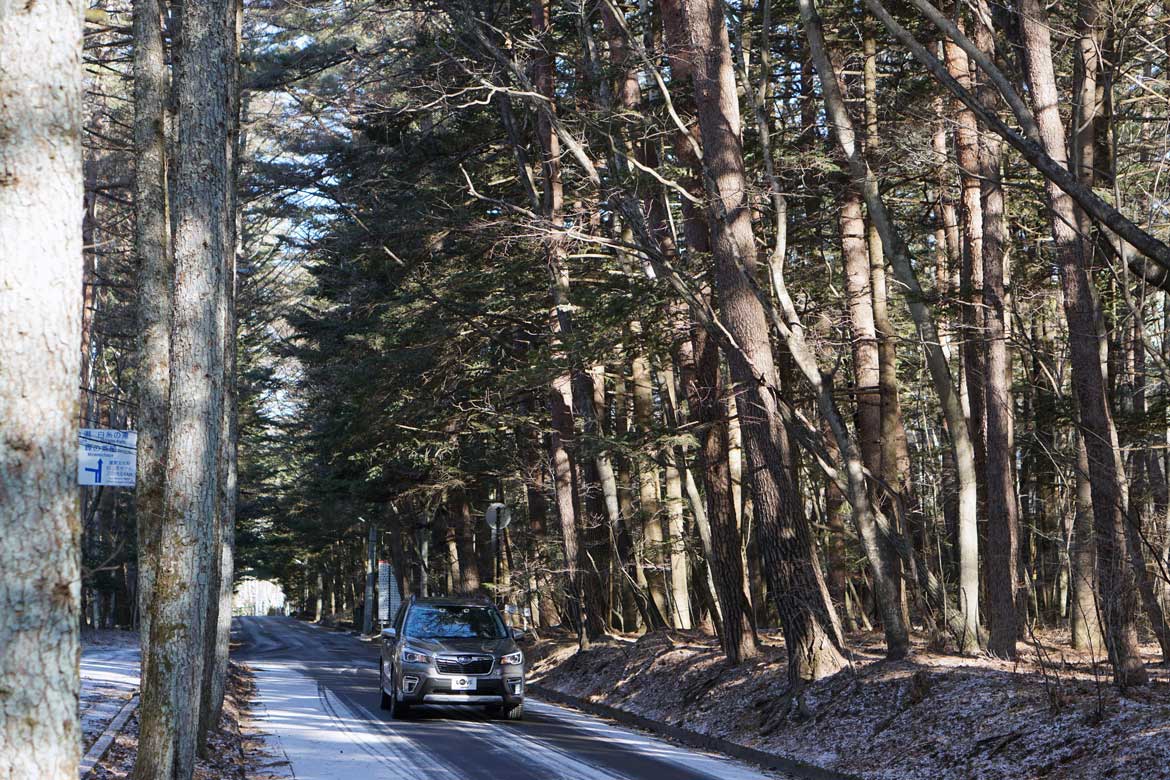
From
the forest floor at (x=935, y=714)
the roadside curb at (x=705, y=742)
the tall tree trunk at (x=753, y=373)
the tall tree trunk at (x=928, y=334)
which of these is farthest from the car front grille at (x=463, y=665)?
the tall tree trunk at (x=928, y=334)

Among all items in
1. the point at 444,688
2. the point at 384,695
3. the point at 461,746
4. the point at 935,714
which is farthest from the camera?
the point at 384,695

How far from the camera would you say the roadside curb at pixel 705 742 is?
11.9 m

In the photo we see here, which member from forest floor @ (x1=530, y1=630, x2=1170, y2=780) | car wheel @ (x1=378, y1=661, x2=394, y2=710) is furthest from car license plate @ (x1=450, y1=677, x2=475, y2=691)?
forest floor @ (x1=530, y1=630, x2=1170, y2=780)

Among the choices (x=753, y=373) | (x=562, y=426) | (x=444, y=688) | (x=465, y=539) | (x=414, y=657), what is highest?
(x=562, y=426)

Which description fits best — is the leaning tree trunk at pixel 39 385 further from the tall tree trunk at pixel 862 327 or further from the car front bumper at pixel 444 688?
the tall tree trunk at pixel 862 327

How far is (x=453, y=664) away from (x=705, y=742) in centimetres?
421

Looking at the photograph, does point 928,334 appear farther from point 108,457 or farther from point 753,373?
point 108,457

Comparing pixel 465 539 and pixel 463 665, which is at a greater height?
pixel 465 539

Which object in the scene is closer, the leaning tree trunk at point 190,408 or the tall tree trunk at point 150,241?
the leaning tree trunk at point 190,408

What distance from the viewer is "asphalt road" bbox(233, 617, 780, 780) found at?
1177 centimetres

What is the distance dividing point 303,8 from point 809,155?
7.71 meters

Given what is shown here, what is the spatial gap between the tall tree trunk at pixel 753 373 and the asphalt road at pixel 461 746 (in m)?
2.16

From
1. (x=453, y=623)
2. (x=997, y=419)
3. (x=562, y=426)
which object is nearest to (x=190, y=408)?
(x=453, y=623)

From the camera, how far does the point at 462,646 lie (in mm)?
17266
